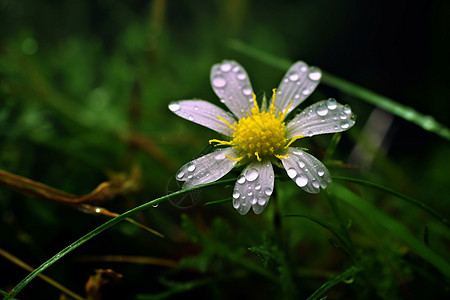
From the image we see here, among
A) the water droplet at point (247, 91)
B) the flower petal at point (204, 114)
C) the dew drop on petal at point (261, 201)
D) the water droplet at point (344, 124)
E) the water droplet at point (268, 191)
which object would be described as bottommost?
the dew drop on petal at point (261, 201)

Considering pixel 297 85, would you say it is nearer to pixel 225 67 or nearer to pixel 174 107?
pixel 225 67

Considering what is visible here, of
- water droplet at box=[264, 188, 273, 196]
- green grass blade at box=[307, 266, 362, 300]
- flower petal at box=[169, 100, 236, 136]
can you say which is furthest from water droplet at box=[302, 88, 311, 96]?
green grass blade at box=[307, 266, 362, 300]

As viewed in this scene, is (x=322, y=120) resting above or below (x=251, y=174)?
above

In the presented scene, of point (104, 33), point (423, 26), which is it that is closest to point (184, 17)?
point (104, 33)

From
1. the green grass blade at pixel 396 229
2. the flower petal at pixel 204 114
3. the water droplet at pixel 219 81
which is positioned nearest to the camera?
the green grass blade at pixel 396 229

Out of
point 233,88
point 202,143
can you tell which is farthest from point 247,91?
point 202,143

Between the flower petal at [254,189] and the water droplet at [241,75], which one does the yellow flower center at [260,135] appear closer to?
the flower petal at [254,189]

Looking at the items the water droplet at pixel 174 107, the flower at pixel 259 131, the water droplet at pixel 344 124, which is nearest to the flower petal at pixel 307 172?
the flower at pixel 259 131

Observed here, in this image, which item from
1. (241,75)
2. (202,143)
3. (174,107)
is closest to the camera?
(174,107)
